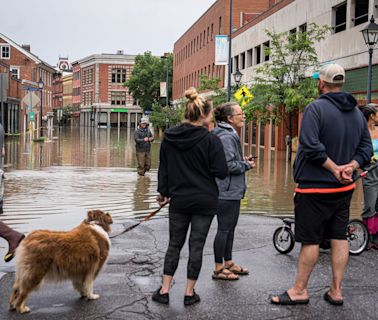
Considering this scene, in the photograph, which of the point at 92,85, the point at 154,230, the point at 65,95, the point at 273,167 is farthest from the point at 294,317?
the point at 65,95

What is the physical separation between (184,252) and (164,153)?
100 inches

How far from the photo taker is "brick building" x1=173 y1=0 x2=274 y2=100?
53.9m

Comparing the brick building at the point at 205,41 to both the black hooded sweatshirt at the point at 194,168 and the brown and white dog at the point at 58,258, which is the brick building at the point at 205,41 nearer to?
the black hooded sweatshirt at the point at 194,168

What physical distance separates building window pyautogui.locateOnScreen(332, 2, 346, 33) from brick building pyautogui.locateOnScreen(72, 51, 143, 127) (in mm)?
95917

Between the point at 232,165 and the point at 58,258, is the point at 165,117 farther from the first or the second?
the point at 58,258

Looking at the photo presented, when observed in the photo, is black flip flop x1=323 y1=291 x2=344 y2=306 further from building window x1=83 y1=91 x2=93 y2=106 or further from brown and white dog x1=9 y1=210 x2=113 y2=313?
building window x1=83 y1=91 x2=93 y2=106

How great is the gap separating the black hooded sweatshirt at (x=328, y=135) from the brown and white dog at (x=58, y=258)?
1938 millimetres

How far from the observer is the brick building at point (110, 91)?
124 metres

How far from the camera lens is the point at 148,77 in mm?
91250

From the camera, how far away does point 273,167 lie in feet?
78.2

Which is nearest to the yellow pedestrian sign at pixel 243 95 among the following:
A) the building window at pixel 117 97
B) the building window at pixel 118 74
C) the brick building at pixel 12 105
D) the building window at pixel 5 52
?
the brick building at pixel 12 105

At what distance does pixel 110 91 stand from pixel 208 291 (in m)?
123

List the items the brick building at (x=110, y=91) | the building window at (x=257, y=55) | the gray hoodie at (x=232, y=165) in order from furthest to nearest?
1. the brick building at (x=110, y=91)
2. the building window at (x=257, y=55)
3. the gray hoodie at (x=232, y=165)

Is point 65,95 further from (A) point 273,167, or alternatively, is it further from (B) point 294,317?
(B) point 294,317
